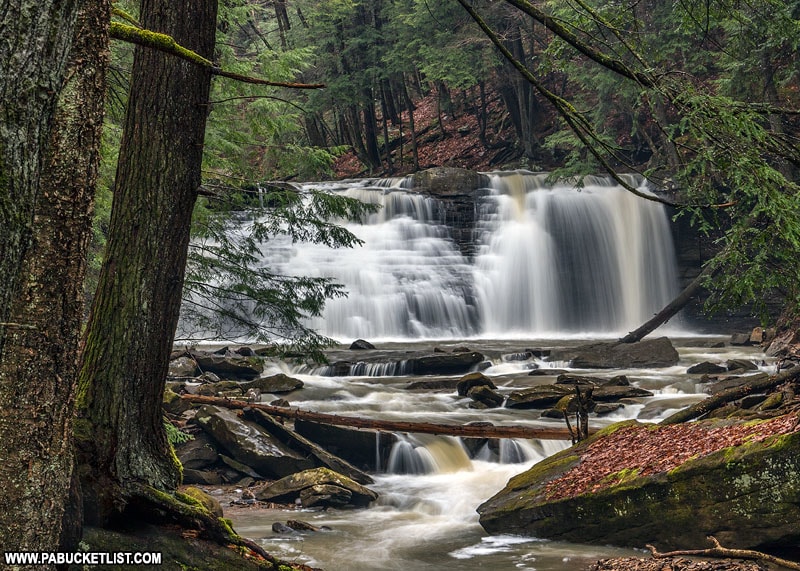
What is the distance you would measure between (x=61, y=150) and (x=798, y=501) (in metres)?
5.22

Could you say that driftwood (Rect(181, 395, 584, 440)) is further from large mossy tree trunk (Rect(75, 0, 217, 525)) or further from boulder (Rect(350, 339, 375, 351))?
boulder (Rect(350, 339, 375, 351))

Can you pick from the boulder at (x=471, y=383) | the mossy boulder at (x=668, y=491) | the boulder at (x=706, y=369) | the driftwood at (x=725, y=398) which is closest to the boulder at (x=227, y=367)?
the boulder at (x=471, y=383)

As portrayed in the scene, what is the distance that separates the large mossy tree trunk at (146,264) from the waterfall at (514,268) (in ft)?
62.0

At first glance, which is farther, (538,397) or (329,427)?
(538,397)

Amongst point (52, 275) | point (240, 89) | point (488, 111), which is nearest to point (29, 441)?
point (52, 275)

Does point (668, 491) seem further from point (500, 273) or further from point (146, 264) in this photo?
point (500, 273)

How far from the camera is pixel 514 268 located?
2589 centimetres

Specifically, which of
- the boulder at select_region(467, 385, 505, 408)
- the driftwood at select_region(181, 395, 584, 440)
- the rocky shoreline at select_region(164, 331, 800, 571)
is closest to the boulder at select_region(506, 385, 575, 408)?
the rocky shoreline at select_region(164, 331, 800, 571)

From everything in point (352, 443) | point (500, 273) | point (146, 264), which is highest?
point (500, 273)

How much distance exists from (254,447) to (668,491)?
567 cm

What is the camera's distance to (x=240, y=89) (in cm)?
1057

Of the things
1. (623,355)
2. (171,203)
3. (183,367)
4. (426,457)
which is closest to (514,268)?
(623,355)

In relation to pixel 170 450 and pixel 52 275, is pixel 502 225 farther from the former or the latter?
pixel 52 275

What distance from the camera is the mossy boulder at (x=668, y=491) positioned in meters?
5.37
